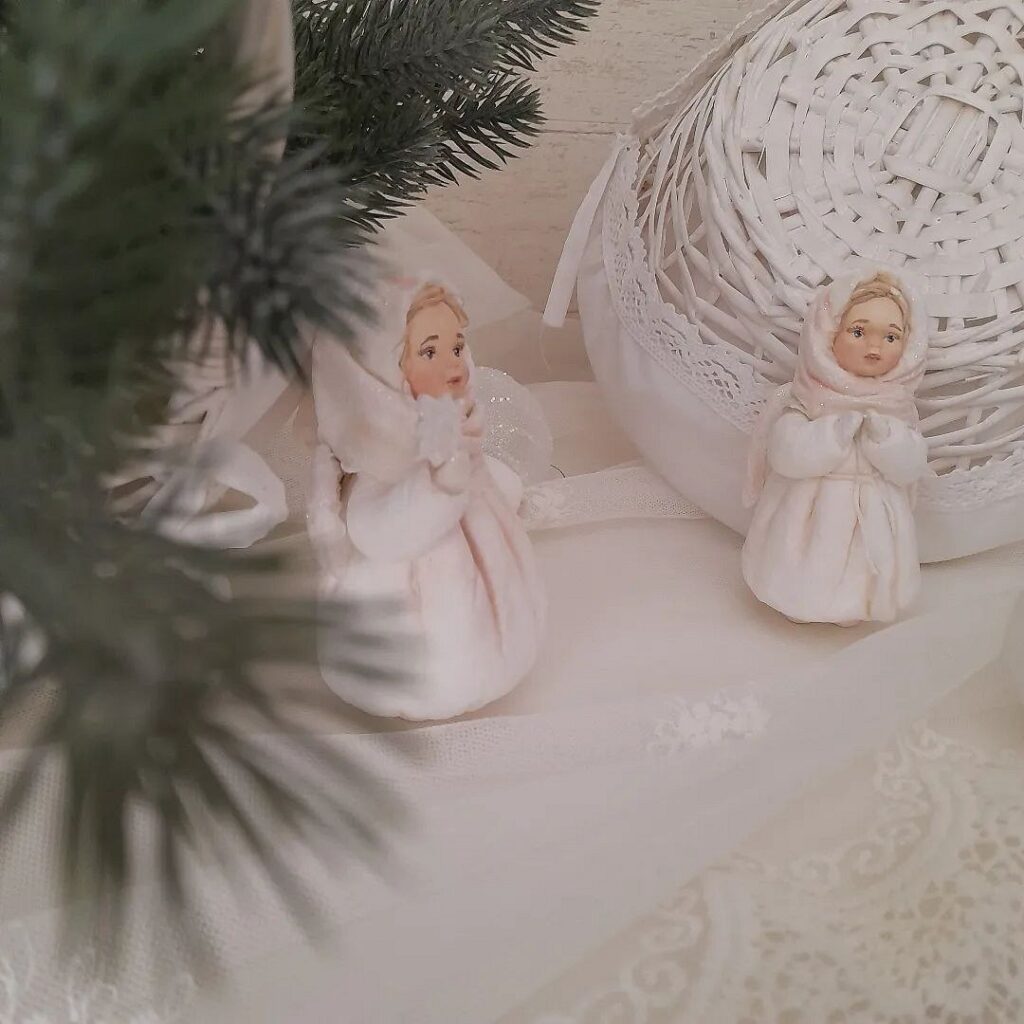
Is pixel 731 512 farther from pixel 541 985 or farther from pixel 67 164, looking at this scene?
pixel 67 164

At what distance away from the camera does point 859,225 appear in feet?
2.08

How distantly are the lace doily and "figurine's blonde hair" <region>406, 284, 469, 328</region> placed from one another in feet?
1.11

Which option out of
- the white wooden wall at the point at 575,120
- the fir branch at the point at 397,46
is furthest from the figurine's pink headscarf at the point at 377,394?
the white wooden wall at the point at 575,120

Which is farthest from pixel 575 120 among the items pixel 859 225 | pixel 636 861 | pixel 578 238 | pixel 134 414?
pixel 134 414

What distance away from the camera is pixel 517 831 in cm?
52

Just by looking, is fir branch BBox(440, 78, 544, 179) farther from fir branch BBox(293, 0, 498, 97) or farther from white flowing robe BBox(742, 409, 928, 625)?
white flowing robe BBox(742, 409, 928, 625)

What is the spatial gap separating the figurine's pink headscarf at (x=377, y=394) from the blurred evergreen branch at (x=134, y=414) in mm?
309

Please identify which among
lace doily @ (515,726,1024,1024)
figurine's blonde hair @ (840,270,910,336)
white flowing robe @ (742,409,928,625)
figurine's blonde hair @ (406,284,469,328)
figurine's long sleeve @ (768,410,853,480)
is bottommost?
lace doily @ (515,726,1024,1024)

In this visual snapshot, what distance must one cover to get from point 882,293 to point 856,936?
0.37 metres

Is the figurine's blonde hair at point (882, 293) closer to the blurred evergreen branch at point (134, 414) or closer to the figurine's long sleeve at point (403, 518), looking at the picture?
the figurine's long sleeve at point (403, 518)

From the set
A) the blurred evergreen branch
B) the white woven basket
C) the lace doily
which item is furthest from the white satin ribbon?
the blurred evergreen branch

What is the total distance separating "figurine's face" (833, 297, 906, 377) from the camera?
1.95 ft

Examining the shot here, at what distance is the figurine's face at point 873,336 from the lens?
595 mm

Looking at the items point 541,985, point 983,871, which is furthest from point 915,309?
point 541,985
